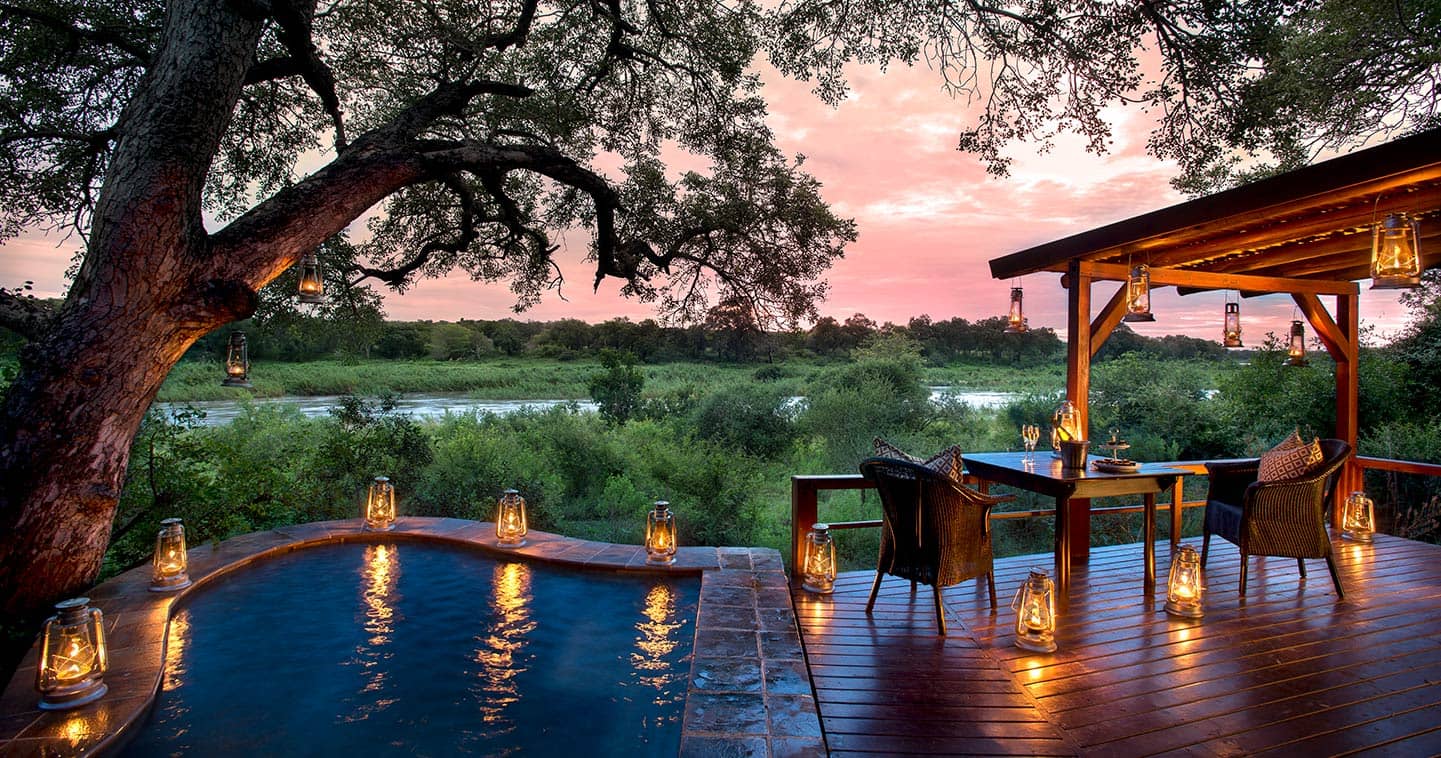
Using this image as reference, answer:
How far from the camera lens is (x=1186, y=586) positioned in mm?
3877

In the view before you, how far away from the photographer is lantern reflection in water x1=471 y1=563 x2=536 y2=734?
2.96 meters

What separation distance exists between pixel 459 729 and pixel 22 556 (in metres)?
2.90

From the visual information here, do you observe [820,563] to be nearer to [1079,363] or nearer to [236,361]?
[1079,363]

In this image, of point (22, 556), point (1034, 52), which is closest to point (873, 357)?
point (1034, 52)

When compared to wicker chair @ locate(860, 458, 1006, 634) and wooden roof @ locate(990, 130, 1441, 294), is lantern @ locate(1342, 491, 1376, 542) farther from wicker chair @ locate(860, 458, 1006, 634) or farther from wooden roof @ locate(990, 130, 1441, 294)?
wicker chair @ locate(860, 458, 1006, 634)

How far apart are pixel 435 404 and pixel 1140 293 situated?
10.7 m

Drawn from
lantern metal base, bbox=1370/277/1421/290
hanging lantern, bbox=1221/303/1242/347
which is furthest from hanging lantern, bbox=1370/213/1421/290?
hanging lantern, bbox=1221/303/1242/347

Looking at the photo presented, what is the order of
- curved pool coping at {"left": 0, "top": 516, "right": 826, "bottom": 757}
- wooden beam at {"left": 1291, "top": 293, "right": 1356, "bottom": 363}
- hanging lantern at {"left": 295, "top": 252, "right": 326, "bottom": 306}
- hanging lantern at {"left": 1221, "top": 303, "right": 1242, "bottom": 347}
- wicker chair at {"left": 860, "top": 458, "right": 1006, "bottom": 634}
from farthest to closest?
hanging lantern at {"left": 1221, "top": 303, "right": 1242, "bottom": 347}
wooden beam at {"left": 1291, "top": 293, "right": 1356, "bottom": 363}
hanging lantern at {"left": 295, "top": 252, "right": 326, "bottom": 306}
wicker chair at {"left": 860, "top": 458, "right": 1006, "bottom": 634}
curved pool coping at {"left": 0, "top": 516, "right": 826, "bottom": 757}

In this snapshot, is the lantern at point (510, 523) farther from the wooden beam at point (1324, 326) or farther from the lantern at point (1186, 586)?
the wooden beam at point (1324, 326)

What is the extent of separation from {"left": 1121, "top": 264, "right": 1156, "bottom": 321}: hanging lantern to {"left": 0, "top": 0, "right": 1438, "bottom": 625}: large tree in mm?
2022

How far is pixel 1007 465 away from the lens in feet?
14.9

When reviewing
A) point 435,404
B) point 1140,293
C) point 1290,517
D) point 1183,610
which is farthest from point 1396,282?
point 435,404

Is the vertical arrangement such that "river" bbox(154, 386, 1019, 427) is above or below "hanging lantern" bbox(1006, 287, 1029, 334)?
below

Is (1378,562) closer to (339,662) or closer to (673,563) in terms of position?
(673,563)
